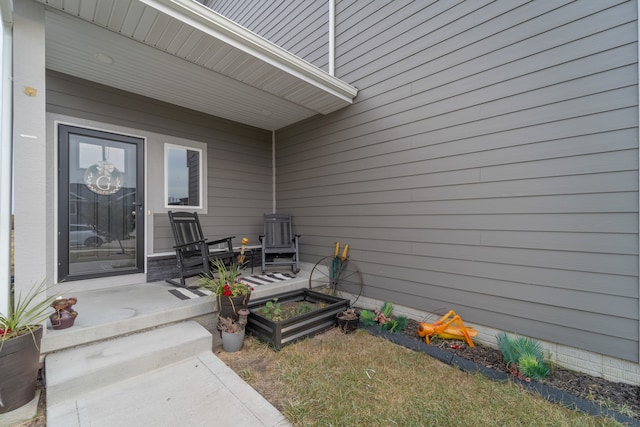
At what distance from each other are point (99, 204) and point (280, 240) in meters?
2.55

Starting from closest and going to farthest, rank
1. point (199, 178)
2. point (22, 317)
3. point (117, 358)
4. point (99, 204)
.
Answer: point (22, 317) < point (117, 358) < point (99, 204) < point (199, 178)

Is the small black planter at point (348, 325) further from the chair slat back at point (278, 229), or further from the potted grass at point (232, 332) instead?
the chair slat back at point (278, 229)

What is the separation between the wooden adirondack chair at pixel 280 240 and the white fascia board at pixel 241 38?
2263mm

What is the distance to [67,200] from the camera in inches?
132

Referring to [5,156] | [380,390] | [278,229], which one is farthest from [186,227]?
[380,390]

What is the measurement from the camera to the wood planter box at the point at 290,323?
2697 millimetres

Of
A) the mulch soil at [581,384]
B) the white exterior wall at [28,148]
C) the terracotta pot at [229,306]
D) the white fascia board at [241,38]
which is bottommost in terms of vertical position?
the mulch soil at [581,384]

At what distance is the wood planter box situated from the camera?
106 inches

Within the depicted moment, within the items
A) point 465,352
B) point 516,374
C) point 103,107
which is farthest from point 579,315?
point 103,107

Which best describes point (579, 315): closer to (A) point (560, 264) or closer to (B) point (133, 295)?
(A) point (560, 264)

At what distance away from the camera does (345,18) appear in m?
4.12

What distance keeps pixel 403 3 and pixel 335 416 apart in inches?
171

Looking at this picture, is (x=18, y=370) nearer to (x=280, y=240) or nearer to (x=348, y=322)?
(x=348, y=322)

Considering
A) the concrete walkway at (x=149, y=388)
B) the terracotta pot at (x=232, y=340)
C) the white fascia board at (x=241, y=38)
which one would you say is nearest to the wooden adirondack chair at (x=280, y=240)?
the terracotta pot at (x=232, y=340)
